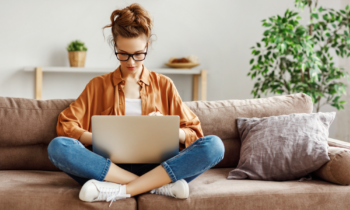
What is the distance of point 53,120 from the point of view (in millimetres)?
1654

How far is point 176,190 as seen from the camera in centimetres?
125

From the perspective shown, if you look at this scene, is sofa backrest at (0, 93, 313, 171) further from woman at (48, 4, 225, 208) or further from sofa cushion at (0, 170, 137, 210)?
sofa cushion at (0, 170, 137, 210)

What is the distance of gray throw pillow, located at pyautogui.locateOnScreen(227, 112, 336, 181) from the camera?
1.47 m

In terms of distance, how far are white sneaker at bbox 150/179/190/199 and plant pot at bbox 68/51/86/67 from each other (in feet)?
6.38

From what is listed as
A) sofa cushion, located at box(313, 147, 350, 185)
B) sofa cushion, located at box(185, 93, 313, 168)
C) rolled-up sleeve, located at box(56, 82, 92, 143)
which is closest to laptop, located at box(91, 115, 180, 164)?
rolled-up sleeve, located at box(56, 82, 92, 143)

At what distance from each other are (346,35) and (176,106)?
66.3 inches

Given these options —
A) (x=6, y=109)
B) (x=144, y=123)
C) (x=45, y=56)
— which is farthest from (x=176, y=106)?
(x=45, y=56)

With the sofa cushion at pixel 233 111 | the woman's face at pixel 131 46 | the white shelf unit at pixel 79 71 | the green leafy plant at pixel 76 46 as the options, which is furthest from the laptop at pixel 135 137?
the green leafy plant at pixel 76 46

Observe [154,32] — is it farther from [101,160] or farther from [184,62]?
[101,160]

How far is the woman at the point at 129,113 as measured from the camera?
126 cm

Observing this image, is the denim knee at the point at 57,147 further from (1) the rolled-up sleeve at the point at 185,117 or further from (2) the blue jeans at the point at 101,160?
(1) the rolled-up sleeve at the point at 185,117

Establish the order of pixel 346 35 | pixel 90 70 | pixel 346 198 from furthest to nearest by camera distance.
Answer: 1. pixel 90 70
2. pixel 346 35
3. pixel 346 198

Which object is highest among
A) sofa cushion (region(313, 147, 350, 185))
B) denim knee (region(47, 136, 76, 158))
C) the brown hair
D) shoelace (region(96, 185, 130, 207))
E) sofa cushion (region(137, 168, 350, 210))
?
the brown hair

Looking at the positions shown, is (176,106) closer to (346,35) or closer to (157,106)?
(157,106)
